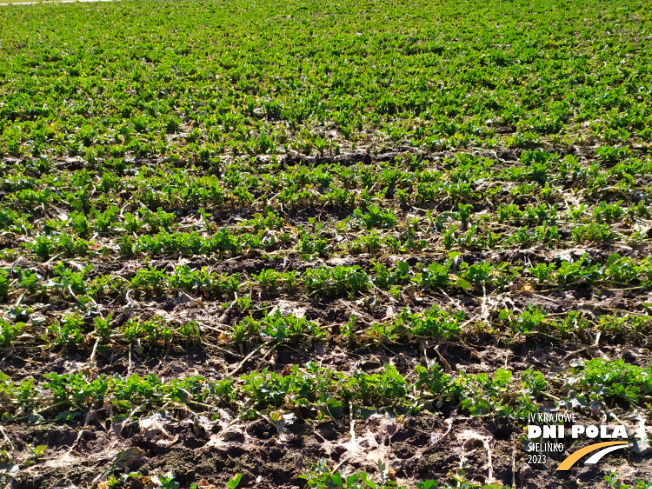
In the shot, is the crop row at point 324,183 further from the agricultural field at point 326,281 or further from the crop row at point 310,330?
the crop row at point 310,330

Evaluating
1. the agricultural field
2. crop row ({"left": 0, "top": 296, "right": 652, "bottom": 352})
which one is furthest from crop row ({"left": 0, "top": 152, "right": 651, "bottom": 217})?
crop row ({"left": 0, "top": 296, "right": 652, "bottom": 352})

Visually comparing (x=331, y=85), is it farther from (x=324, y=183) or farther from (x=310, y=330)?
(x=310, y=330)

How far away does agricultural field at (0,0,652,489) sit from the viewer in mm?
2725

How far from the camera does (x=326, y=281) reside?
3.86 metres

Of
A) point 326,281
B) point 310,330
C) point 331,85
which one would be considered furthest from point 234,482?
point 331,85

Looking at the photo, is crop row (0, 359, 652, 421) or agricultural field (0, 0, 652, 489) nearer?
agricultural field (0, 0, 652, 489)

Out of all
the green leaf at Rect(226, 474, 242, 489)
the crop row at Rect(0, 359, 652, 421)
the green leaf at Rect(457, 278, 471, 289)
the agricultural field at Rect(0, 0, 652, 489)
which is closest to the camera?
the green leaf at Rect(226, 474, 242, 489)

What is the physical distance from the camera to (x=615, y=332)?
3.33 m

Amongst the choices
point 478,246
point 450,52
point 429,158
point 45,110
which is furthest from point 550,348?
point 450,52

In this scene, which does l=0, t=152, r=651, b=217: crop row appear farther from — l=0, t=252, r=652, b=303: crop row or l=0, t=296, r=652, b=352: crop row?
l=0, t=296, r=652, b=352: crop row

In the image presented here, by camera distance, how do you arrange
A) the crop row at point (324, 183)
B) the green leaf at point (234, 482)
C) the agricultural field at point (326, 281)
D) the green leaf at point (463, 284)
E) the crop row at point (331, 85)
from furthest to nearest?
1. the crop row at point (331, 85)
2. the crop row at point (324, 183)
3. the green leaf at point (463, 284)
4. the agricultural field at point (326, 281)
5. the green leaf at point (234, 482)

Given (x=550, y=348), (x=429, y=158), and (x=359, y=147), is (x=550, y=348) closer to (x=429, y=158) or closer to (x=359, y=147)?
(x=429, y=158)

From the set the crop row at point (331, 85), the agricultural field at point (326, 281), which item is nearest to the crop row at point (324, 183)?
the agricultural field at point (326, 281)

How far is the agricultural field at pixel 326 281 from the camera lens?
8.94 ft
